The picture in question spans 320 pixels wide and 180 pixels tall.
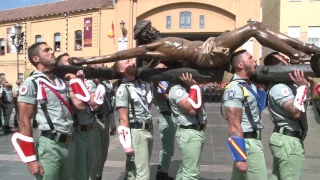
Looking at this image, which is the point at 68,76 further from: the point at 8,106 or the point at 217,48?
the point at 8,106

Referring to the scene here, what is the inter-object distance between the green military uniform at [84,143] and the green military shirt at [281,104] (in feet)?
7.86

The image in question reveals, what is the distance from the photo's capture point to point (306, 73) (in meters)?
3.90

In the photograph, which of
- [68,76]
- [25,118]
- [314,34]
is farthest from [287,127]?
[314,34]

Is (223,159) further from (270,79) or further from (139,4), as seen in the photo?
(139,4)

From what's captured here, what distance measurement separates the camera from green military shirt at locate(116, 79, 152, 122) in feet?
15.6

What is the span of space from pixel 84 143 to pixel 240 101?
226 centimetres

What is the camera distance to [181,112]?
4.72 m

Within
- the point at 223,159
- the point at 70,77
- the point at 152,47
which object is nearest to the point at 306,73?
the point at 152,47

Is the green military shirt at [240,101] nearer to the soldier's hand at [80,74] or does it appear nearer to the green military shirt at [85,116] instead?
the soldier's hand at [80,74]

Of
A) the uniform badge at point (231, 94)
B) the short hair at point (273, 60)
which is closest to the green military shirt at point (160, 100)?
the short hair at point (273, 60)

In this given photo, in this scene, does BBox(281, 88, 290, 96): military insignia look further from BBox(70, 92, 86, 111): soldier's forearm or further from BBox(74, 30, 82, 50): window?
BBox(74, 30, 82, 50): window

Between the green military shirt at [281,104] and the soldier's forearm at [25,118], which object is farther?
the green military shirt at [281,104]

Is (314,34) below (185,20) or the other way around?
below

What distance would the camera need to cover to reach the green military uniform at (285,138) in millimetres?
4012
